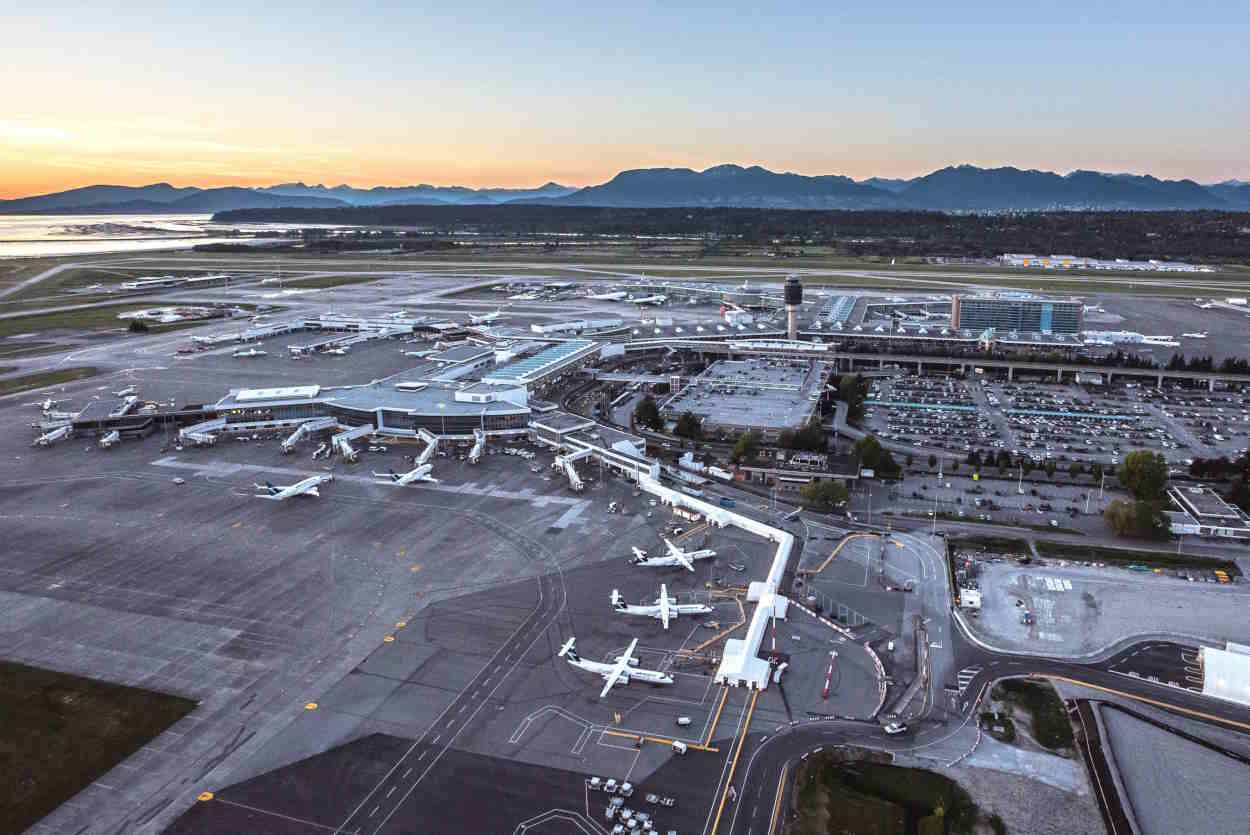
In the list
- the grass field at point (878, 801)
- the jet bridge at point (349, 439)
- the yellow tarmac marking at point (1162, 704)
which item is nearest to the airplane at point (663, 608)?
the grass field at point (878, 801)

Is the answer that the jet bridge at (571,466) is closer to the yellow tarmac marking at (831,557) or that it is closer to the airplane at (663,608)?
the airplane at (663,608)

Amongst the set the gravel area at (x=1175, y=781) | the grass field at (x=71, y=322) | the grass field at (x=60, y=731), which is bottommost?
the grass field at (x=60, y=731)

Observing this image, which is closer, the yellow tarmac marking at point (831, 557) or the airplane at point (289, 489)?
the yellow tarmac marking at point (831, 557)

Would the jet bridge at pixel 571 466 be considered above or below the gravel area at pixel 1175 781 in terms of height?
above

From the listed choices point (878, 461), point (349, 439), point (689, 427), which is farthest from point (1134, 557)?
point (349, 439)

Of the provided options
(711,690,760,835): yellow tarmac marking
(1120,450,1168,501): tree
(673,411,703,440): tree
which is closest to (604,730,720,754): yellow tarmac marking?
(711,690,760,835): yellow tarmac marking

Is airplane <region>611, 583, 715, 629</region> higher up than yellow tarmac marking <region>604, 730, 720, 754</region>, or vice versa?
airplane <region>611, 583, 715, 629</region>

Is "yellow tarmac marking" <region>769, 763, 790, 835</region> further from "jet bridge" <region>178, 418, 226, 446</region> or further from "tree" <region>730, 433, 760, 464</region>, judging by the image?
"jet bridge" <region>178, 418, 226, 446</region>
